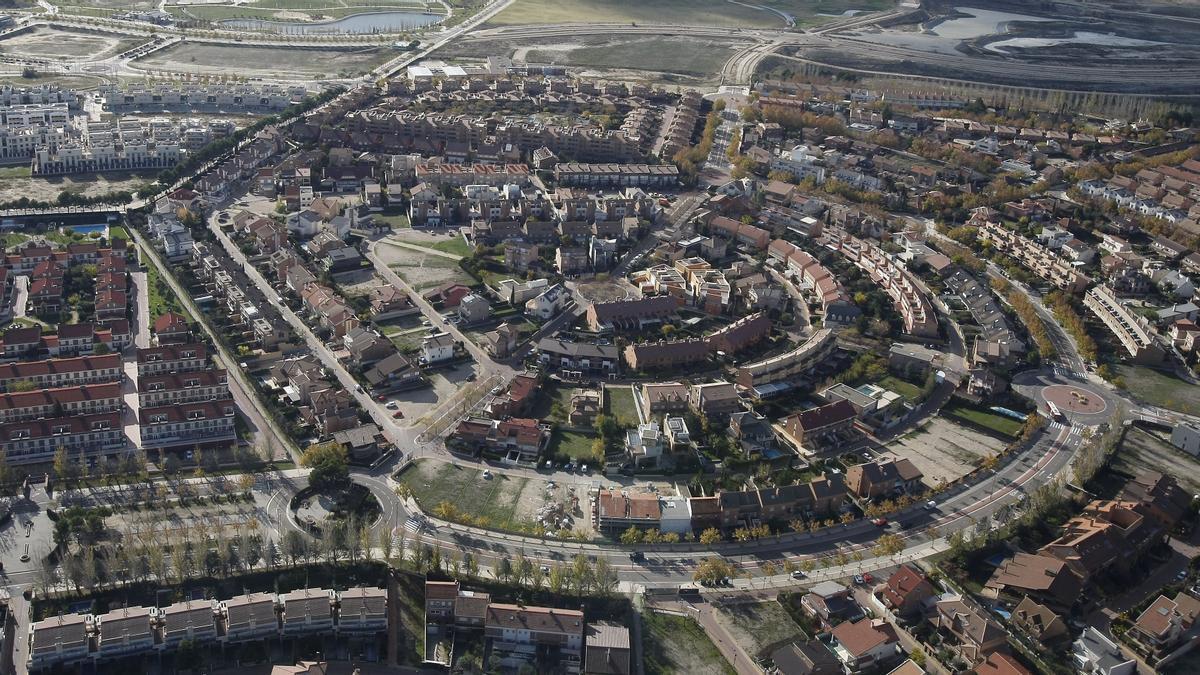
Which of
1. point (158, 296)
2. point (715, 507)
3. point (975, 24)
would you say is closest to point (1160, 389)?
point (715, 507)

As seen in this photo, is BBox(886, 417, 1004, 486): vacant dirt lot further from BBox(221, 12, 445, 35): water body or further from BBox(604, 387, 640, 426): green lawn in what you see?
BBox(221, 12, 445, 35): water body

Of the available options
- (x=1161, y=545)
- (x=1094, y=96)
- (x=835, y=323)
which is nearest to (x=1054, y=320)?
(x=835, y=323)

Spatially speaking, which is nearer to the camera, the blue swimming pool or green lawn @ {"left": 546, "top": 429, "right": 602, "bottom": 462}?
green lawn @ {"left": 546, "top": 429, "right": 602, "bottom": 462}

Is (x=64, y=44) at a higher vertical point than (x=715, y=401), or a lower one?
higher

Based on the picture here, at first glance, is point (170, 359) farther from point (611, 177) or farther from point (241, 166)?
point (611, 177)

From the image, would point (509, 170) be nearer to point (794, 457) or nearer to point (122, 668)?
point (794, 457)

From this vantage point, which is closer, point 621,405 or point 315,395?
point 315,395

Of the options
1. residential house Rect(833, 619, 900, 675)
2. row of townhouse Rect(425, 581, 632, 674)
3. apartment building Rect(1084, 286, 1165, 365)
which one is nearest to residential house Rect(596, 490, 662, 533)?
row of townhouse Rect(425, 581, 632, 674)
